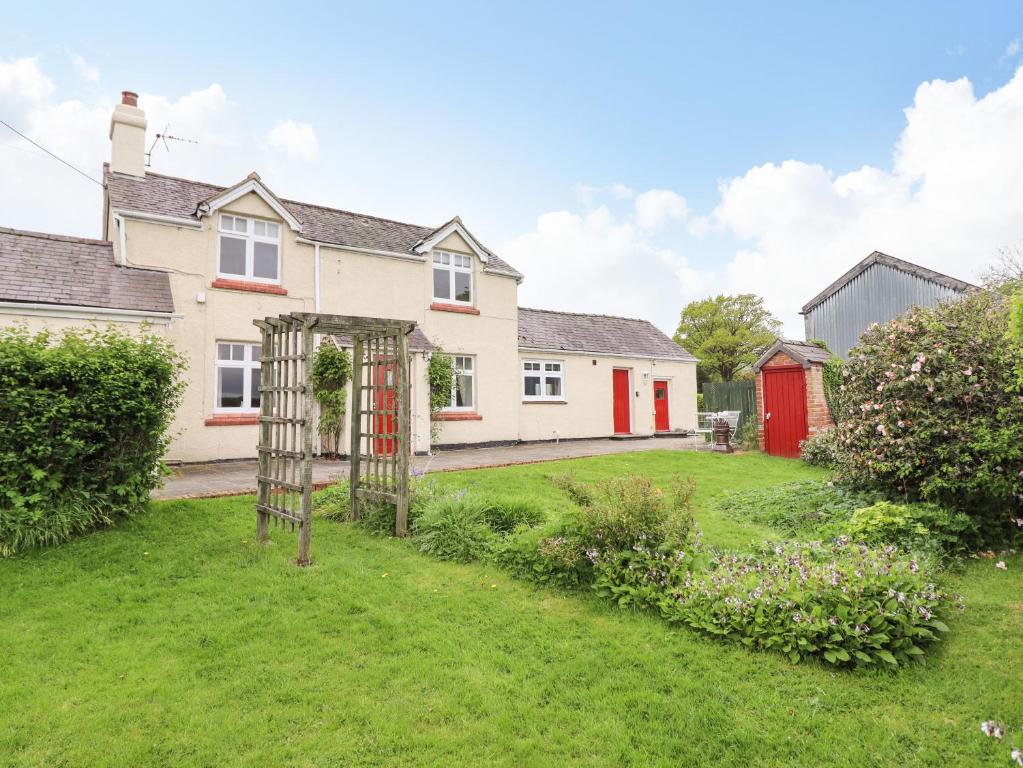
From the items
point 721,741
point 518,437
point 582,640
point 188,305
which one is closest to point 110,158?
point 188,305

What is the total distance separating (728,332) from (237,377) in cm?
3327

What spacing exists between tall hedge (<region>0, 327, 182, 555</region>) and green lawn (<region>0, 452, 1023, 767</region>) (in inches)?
24.0

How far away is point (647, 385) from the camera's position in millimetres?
21531

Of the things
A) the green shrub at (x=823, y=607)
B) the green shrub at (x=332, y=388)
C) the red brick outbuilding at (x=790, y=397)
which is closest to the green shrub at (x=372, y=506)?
the green shrub at (x=823, y=607)

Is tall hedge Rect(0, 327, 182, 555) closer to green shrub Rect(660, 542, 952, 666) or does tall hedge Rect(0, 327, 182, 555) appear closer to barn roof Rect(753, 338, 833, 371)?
green shrub Rect(660, 542, 952, 666)

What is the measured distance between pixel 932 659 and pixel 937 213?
43.2 feet

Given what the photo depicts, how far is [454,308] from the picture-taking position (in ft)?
54.2

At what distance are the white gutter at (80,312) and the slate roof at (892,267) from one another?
27845 millimetres

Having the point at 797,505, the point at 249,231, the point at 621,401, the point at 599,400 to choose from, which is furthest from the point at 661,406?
the point at 249,231

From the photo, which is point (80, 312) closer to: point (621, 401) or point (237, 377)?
point (237, 377)

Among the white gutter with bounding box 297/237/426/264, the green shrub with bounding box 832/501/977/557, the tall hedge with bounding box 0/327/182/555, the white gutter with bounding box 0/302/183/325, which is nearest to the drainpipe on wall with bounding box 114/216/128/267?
the white gutter with bounding box 0/302/183/325

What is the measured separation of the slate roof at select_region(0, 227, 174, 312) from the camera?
10.7 m

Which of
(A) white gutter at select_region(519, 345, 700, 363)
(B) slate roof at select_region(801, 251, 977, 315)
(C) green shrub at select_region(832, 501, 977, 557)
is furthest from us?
(B) slate roof at select_region(801, 251, 977, 315)

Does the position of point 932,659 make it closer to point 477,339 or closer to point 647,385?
point 477,339
